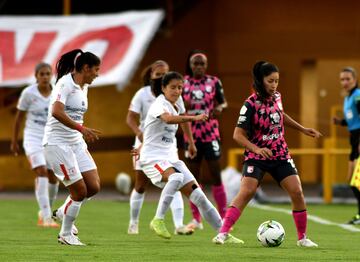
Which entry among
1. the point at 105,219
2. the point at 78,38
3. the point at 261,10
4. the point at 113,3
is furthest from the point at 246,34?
the point at 105,219

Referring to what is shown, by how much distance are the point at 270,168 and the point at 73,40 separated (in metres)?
12.9

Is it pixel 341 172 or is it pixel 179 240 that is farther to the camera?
pixel 341 172

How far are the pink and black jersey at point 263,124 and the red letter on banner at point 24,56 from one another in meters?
11.9

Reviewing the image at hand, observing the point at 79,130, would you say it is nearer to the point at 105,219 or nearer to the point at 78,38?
the point at 105,219

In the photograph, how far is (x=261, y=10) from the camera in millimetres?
29031

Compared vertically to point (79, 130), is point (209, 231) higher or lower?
lower

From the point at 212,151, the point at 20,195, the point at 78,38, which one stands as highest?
the point at 78,38

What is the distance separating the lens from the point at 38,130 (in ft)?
52.9

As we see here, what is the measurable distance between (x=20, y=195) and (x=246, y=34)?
7.62m

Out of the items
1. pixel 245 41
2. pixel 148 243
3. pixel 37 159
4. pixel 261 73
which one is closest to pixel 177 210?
pixel 148 243

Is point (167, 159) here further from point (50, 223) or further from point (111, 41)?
point (111, 41)

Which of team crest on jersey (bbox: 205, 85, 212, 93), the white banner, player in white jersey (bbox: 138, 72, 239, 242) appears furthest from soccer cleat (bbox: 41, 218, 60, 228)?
the white banner

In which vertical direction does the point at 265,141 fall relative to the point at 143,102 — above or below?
below

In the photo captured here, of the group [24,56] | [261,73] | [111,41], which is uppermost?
[111,41]
